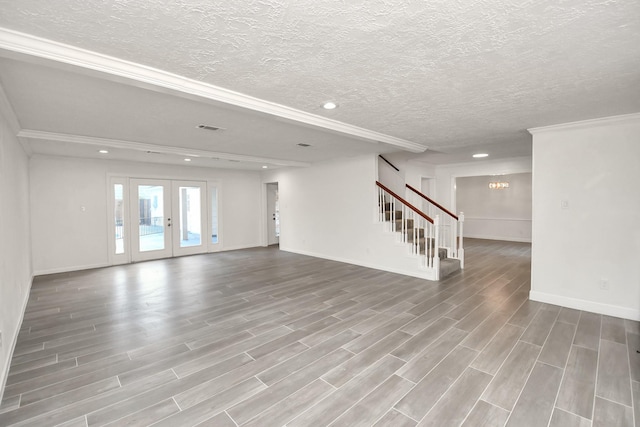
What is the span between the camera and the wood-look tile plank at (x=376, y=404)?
6.30ft

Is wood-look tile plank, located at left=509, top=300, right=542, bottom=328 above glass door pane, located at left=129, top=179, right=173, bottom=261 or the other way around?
the other way around

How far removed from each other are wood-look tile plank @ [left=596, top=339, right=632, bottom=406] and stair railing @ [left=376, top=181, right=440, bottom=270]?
8.30ft

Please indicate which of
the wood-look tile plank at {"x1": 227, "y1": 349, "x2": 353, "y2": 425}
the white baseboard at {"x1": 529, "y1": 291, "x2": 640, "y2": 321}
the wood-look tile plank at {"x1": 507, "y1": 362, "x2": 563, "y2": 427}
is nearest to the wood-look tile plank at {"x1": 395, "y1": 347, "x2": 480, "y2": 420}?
the wood-look tile plank at {"x1": 507, "y1": 362, "x2": 563, "y2": 427}

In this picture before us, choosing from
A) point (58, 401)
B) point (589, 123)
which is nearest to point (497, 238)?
point (589, 123)

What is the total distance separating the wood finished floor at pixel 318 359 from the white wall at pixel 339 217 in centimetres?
139

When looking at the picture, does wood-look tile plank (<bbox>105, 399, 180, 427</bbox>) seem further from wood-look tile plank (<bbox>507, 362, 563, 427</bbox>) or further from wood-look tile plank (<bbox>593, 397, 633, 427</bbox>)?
wood-look tile plank (<bbox>593, 397, 633, 427</bbox>)

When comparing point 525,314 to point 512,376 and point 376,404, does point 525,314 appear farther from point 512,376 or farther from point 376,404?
point 376,404

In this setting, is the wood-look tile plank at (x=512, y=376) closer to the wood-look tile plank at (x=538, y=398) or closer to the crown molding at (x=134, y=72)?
the wood-look tile plank at (x=538, y=398)

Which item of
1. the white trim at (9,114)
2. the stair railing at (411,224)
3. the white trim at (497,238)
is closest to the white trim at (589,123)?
the stair railing at (411,224)

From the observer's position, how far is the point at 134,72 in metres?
2.17

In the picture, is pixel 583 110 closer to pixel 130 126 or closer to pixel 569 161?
pixel 569 161

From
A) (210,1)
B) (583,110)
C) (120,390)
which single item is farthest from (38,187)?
(583,110)

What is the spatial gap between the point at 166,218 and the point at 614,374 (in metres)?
8.40

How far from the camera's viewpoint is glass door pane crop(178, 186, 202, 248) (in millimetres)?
7953
